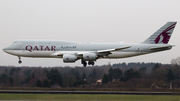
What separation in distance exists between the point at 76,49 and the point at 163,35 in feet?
69.2

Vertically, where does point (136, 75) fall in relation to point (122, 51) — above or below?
below

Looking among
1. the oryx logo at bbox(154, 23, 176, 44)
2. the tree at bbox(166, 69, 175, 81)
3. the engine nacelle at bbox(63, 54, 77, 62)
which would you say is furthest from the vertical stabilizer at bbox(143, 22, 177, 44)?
the tree at bbox(166, 69, 175, 81)

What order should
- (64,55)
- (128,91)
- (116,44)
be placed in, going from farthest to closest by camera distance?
(128,91) < (116,44) < (64,55)

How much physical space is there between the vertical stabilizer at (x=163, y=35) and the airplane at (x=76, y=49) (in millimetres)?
1597

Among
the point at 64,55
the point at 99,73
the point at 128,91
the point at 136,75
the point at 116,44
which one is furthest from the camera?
the point at 99,73

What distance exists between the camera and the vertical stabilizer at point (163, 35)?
216 feet

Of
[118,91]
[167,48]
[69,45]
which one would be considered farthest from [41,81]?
[167,48]

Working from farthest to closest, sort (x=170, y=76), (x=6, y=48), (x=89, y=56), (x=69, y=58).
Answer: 1. (x=170, y=76)
2. (x=6, y=48)
3. (x=89, y=56)
4. (x=69, y=58)

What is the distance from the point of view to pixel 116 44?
6241cm

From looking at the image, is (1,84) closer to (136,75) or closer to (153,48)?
(136,75)

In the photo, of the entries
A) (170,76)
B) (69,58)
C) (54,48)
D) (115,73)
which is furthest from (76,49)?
(115,73)

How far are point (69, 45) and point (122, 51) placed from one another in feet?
38.4

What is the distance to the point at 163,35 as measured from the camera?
66250mm

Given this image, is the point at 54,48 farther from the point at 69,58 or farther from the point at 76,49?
the point at 76,49
